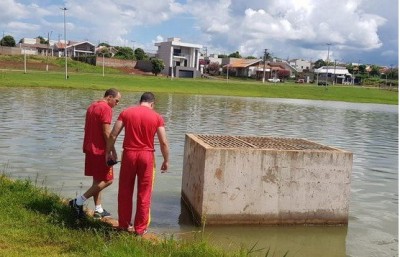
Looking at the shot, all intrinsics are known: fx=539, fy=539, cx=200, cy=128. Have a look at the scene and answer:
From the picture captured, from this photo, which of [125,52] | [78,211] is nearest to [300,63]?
[125,52]

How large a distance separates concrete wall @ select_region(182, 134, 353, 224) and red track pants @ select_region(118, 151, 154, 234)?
5.52 ft

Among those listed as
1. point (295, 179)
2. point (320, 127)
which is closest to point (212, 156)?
point (295, 179)

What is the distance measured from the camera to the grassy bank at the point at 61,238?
224 inches

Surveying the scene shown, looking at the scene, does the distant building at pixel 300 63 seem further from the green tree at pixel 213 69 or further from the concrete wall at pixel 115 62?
the concrete wall at pixel 115 62

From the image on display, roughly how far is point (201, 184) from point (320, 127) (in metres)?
19.2

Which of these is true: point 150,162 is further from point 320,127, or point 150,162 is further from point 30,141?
point 320,127

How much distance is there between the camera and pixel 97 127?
7.39m

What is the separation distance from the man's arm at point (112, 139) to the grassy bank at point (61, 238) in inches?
36.2

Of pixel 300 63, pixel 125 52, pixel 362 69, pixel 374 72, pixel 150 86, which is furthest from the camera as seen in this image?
pixel 300 63

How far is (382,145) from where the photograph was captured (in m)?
20.9

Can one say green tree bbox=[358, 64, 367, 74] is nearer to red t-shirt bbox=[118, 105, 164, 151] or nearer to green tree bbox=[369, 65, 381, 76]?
green tree bbox=[369, 65, 381, 76]

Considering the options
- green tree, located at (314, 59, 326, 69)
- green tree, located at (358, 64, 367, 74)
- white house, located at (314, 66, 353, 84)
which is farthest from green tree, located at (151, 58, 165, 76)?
green tree, located at (314, 59, 326, 69)

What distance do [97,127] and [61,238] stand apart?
1701mm

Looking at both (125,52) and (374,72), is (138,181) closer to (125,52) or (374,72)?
(125,52)
